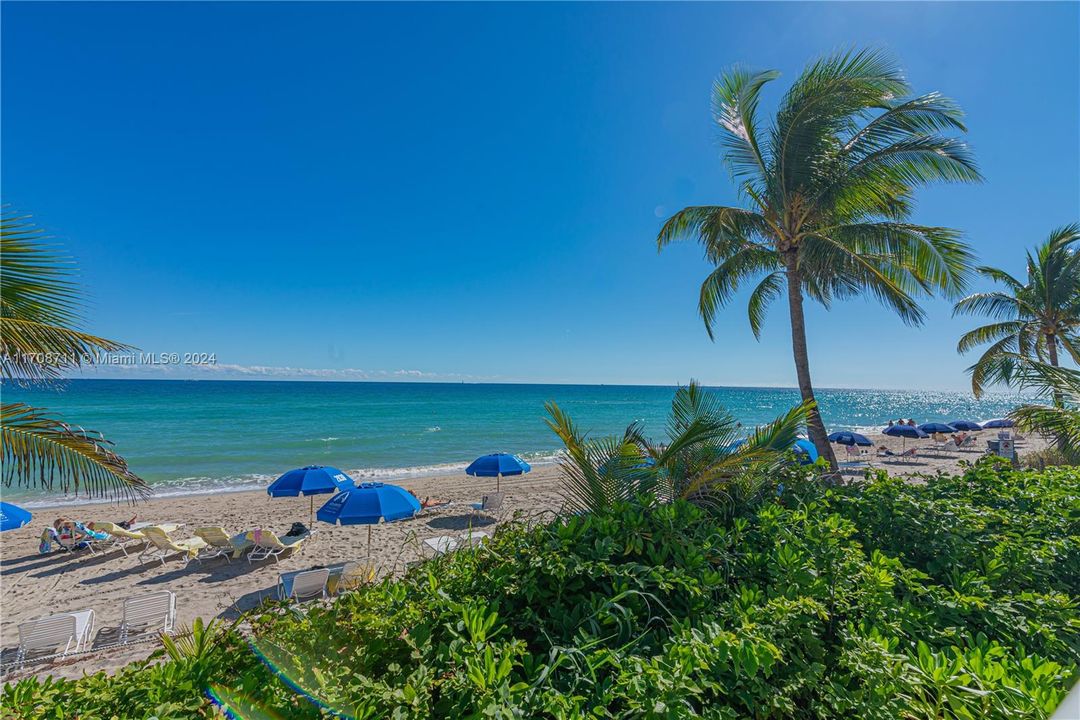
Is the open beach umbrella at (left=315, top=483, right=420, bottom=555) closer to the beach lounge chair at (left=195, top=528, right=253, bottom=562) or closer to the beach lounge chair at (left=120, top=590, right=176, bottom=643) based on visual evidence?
the beach lounge chair at (left=120, top=590, right=176, bottom=643)

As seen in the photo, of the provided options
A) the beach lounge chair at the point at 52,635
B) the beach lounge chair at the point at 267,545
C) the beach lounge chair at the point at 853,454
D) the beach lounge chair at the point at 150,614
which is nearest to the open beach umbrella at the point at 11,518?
the beach lounge chair at the point at 52,635

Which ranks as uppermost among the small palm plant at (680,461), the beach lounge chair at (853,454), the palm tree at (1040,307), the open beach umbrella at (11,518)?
the palm tree at (1040,307)

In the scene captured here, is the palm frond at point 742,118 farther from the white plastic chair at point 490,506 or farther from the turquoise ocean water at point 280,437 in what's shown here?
the white plastic chair at point 490,506

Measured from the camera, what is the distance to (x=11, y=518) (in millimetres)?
9078

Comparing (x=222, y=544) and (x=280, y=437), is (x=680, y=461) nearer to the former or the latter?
(x=222, y=544)

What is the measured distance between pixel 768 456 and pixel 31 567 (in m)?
14.5

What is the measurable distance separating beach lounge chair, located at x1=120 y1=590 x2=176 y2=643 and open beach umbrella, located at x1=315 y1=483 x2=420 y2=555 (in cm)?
231

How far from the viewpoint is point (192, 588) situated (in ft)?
26.5

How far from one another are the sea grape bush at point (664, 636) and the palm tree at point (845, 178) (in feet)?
17.4

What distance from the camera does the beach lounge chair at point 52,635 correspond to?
575 centimetres

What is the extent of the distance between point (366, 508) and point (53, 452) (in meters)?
4.40

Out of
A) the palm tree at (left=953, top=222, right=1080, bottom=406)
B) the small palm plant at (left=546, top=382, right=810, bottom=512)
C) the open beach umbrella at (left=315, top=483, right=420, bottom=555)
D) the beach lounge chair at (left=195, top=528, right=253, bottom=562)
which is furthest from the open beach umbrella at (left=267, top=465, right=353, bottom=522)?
the palm tree at (left=953, top=222, right=1080, bottom=406)

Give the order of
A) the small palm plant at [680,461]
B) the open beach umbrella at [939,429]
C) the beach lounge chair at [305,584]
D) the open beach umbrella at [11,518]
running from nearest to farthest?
1. the small palm plant at [680,461]
2. the beach lounge chair at [305,584]
3. the open beach umbrella at [11,518]
4. the open beach umbrella at [939,429]

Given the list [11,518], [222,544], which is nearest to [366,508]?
[222,544]
